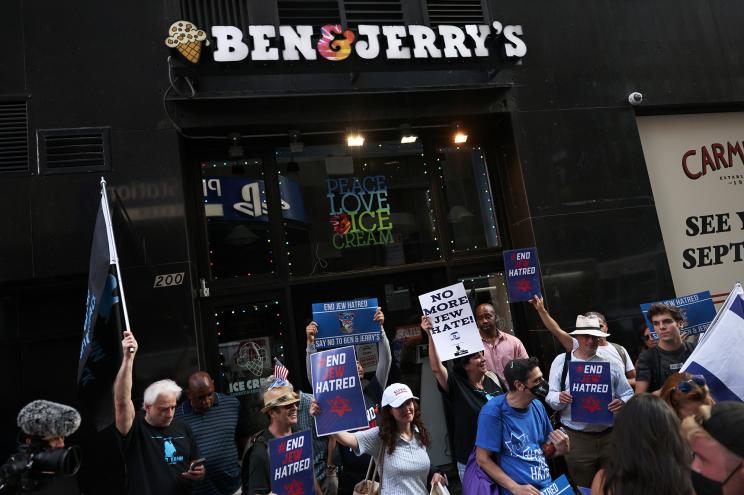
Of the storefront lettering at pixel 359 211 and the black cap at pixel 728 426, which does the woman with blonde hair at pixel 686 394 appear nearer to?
the black cap at pixel 728 426

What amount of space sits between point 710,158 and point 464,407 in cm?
658

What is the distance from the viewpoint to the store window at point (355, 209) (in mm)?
7324

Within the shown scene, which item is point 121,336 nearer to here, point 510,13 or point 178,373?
point 178,373

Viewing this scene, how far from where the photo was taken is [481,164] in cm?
811

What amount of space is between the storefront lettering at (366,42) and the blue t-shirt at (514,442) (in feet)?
15.3

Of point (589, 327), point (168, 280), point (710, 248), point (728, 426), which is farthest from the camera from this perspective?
point (710, 248)

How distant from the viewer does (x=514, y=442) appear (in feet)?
12.6

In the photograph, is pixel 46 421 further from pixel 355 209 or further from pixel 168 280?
pixel 355 209

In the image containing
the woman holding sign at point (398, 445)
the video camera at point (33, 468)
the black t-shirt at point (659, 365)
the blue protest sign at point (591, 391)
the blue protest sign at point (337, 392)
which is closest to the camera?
the video camera at point (33, 468)

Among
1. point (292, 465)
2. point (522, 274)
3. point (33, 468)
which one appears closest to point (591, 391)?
point (522, 274)

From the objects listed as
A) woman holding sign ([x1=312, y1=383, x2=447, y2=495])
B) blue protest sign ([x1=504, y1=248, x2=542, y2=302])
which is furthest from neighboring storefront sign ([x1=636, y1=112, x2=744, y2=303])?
woman holding sign ([x1=312, y1=383, x2=447, y2=495])

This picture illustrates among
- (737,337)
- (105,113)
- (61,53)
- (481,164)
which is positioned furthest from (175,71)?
(737,337)

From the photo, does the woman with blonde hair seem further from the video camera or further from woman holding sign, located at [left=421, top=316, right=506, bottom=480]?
the video camera

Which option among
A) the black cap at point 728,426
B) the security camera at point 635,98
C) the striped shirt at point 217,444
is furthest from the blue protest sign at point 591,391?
the security camera at point 635,98
